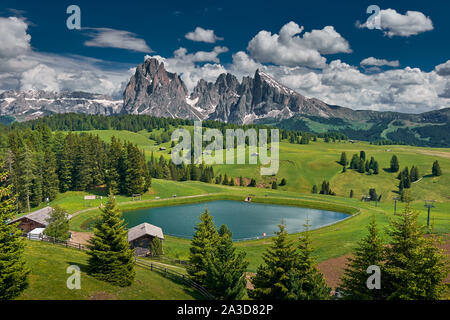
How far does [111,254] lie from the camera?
2828 cm

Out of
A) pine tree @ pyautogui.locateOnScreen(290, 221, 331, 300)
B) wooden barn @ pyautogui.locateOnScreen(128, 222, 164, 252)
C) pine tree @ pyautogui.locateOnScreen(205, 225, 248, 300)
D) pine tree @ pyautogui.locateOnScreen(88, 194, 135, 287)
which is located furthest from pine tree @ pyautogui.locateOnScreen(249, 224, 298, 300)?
wooden barn @ pyautogui.locateOnScreen(128, 222, 164, 252)

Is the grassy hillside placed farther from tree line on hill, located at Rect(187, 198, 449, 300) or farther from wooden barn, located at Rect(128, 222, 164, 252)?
tree line on hill, located at Rect(187, 198, 449, 300)

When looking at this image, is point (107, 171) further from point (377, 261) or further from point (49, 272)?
point (377, 261)

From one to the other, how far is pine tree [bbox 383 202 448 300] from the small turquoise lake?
149 ft

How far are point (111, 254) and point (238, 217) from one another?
63157mm

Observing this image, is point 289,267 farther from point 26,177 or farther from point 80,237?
point 26,177

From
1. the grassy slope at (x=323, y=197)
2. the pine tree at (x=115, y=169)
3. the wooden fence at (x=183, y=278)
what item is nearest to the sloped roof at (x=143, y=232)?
the grassy slope at (x=323, y=197)

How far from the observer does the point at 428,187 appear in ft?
472

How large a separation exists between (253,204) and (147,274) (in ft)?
261

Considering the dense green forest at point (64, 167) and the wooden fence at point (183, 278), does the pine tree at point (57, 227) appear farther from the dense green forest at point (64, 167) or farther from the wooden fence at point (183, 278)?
the dense green forest at point (64, 167)

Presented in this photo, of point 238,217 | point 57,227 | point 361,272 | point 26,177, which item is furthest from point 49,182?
point 361,272

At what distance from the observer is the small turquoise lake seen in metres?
74.8
